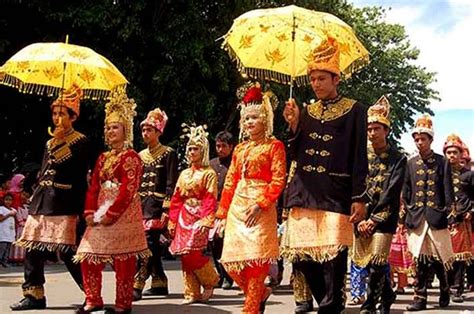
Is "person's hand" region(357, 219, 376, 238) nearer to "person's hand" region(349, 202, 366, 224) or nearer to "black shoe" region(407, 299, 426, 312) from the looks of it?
"black shoe" region(407, 299, 426, 312)

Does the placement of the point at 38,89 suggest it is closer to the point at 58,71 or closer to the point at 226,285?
the point at 58,71

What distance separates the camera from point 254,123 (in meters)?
6.93

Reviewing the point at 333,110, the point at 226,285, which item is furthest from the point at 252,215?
the point at 226,285

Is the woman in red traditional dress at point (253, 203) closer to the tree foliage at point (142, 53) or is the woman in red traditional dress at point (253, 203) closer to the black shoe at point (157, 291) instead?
the black shoe at point (157, 291)

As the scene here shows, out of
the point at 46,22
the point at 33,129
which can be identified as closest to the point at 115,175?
the point at 46,22

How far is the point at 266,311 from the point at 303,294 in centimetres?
43

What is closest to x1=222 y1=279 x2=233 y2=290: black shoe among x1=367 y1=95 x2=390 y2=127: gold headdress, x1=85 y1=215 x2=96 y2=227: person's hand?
x1=85 y1=215 x2=96 y2=227: person's hand

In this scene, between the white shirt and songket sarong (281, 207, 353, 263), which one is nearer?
songket sarong (281, 207, 353, 263)

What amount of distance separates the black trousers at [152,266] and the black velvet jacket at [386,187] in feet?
9.26

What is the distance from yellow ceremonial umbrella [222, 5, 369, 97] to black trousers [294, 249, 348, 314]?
1.84 meters

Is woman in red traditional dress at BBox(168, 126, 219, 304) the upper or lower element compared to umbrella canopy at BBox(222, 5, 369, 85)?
lower

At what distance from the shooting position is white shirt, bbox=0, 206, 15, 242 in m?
14.3

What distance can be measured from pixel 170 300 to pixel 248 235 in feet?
9.46

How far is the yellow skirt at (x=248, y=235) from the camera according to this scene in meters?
6.54
